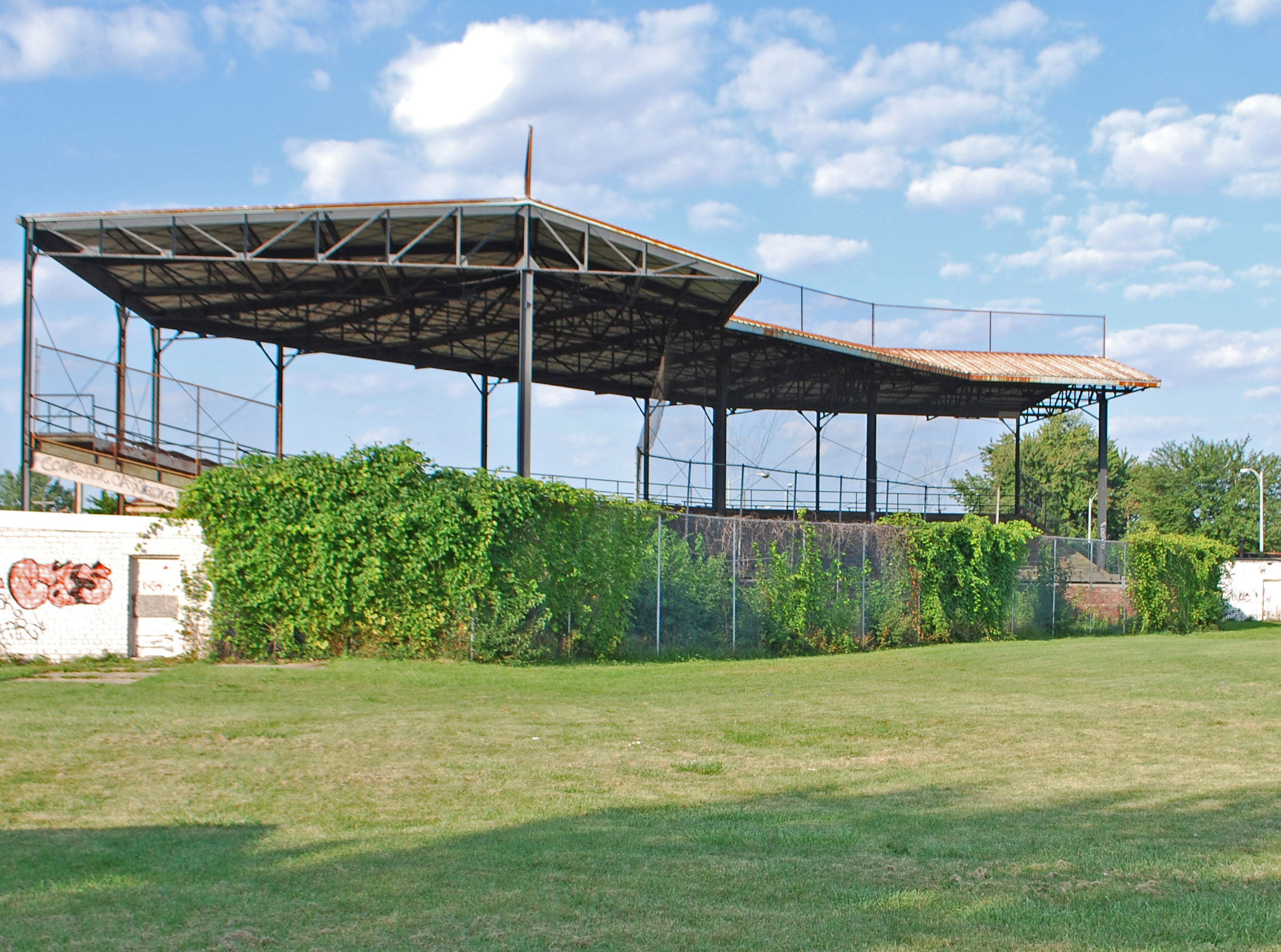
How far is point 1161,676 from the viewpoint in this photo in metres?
16.6

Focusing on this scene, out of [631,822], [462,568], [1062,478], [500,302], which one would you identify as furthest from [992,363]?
[1062,478]

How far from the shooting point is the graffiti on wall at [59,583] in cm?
1734

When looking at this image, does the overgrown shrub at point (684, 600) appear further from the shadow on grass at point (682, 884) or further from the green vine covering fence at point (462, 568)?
the shadow on grass at point (682, 884)

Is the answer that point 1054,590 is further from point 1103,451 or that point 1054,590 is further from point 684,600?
point 684,600

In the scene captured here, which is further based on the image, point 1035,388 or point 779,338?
point 1035,388

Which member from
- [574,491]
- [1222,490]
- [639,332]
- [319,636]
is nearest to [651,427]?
[639,332]

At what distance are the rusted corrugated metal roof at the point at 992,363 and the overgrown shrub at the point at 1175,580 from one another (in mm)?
5747

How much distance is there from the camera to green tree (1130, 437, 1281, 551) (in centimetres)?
6862

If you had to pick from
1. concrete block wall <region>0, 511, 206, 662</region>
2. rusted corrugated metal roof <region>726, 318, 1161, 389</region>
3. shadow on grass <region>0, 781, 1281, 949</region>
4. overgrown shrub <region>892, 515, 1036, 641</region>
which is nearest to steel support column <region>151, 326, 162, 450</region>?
concrete block wall <region>0, 511, 206, 662</region>

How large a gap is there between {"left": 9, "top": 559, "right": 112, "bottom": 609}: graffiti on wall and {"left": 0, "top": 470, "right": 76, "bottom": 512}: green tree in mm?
4691

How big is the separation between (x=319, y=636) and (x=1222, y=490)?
68156mm

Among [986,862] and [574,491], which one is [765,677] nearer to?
[574,491]

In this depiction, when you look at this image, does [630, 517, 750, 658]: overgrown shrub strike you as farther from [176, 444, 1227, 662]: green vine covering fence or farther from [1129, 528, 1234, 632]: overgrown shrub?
[1129, 528, 1234, 632]: overgrown shrub

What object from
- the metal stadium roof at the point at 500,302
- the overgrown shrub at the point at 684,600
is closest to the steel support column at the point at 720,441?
the metal stadium roof at the point at 500,302
